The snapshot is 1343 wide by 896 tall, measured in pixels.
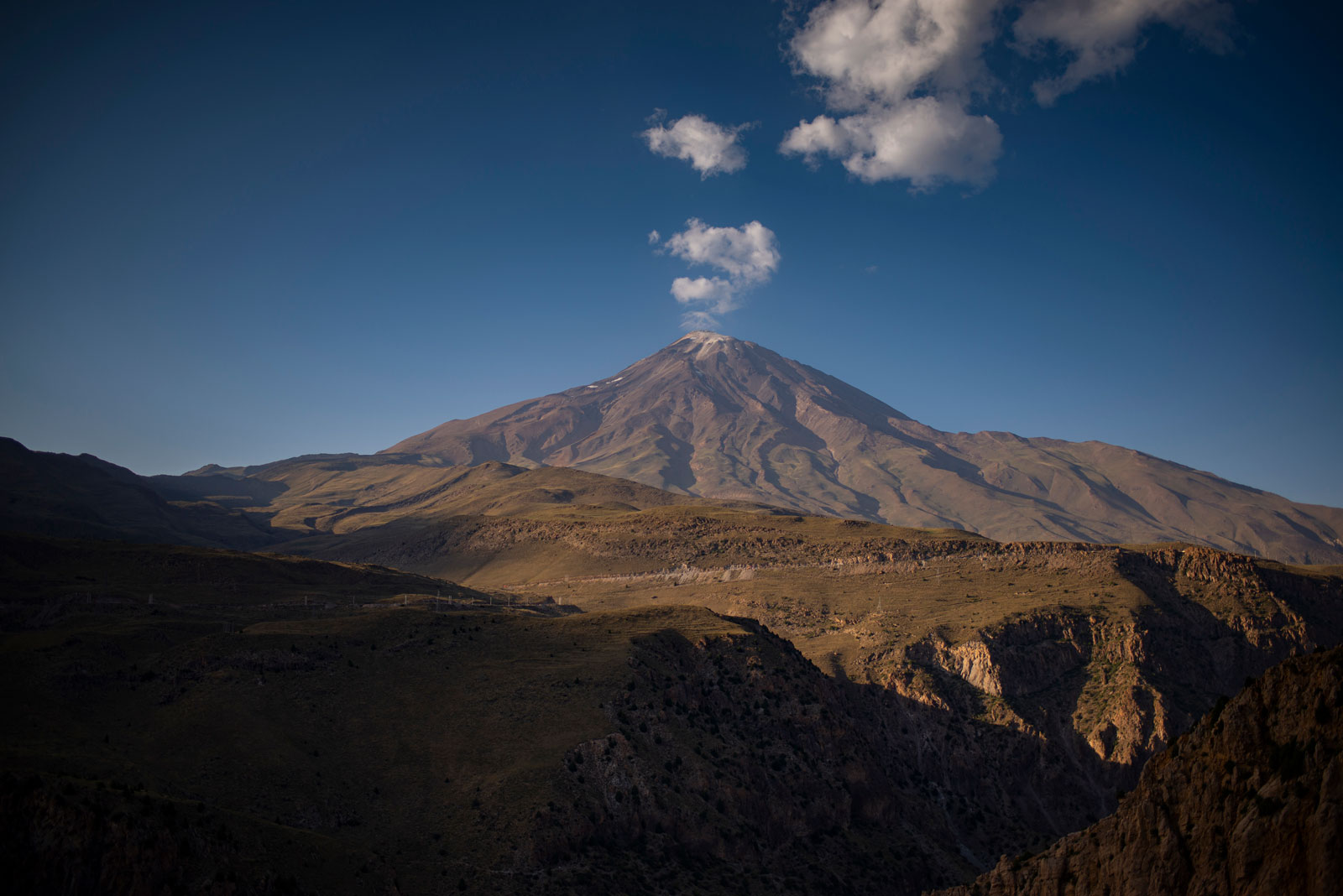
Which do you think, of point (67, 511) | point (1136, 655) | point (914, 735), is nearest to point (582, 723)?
point (914, 735)

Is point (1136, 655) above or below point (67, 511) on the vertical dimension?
below

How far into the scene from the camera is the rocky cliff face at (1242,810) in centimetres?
1842

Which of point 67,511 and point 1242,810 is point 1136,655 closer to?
point 1242,810

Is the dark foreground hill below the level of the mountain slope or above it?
below

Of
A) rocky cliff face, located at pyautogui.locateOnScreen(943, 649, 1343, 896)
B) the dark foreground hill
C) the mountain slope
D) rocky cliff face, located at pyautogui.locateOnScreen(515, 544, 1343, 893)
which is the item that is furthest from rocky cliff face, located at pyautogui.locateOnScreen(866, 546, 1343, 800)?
the mountain slope

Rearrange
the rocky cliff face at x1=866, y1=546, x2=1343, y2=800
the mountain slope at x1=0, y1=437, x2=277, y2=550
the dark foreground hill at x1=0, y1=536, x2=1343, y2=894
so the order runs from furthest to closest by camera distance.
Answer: the mountain slope at x1=0, y1=437, x2=277, y2=550 → the rocky cliff face at x1=866, y1=546, x2=1343, y2=800 → the dark foreground hill at x1=0, y1=536, x2=1343, y2=894

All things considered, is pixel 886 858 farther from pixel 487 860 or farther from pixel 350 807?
pixel 350 807

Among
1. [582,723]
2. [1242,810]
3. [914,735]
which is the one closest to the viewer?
[1242,810]

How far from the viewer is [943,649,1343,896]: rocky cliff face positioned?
18.4 m

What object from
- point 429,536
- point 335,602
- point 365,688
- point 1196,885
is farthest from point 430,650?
point 429,536

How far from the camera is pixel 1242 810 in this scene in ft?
69.4

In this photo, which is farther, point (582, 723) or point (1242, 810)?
point (582, 723)

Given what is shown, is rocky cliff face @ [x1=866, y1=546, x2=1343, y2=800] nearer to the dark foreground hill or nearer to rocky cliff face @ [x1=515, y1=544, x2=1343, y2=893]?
rocky cliff face @ [x1=515, y1=544, x2=1343, y2=893]

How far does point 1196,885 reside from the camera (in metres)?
21.2
